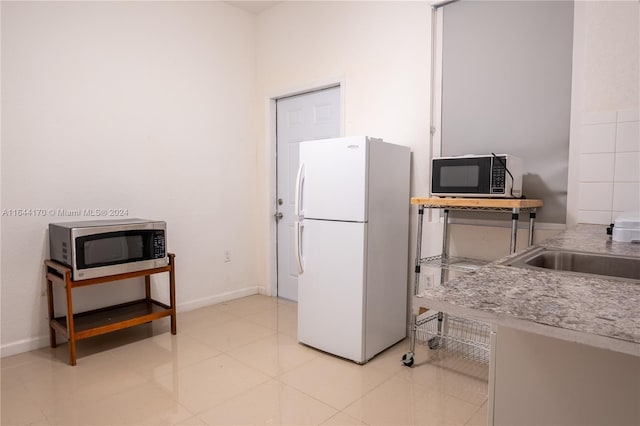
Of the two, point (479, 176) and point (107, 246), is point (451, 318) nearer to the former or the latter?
point (479, 176)

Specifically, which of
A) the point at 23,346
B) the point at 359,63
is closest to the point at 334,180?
the point at 359,63

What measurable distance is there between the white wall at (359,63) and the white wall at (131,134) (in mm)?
276

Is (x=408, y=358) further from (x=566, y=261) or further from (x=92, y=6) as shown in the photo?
(x=92, y=6)

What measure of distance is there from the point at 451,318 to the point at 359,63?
7.13ft

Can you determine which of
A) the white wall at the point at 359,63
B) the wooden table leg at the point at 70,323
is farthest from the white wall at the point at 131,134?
the wooden table leg at the point at 70,323

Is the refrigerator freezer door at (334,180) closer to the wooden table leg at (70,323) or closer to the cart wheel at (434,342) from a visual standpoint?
the cart wheel at (434,342)

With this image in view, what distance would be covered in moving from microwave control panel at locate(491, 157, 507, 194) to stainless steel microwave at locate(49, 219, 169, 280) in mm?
2305

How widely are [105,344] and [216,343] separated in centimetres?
82

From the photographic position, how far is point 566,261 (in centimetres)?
153

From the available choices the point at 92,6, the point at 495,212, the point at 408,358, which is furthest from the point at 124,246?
the point at 495,212

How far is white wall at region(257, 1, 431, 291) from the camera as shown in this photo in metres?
2.95

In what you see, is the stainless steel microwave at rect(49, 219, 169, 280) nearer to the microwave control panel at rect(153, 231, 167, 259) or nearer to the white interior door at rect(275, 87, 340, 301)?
the microwave control panel at rect(153, 231, 167, 259)

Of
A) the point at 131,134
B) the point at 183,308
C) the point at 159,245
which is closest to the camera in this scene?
the point at 159,245

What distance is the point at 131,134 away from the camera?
327cm
